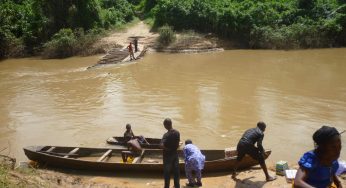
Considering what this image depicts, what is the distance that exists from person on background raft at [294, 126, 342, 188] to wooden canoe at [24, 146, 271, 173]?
18.5ft

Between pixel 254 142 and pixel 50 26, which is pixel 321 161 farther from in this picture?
pixel 50 26

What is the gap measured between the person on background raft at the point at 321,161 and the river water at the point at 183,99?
7.17m

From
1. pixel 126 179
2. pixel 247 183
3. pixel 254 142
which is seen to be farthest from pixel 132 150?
pixel 254 142

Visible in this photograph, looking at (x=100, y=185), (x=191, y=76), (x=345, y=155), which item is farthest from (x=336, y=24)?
(x=100, y=185)

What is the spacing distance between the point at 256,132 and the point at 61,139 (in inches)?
277

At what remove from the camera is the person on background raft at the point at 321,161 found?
335cm

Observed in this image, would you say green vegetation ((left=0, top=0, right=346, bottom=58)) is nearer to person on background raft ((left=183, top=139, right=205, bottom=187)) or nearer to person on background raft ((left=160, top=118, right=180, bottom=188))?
person on background raft ((left=183, top=139, right=205, bottom=187))

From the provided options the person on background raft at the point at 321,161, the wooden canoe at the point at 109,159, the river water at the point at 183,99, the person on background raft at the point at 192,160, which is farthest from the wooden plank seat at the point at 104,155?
the person on background raft at the point at 321,161

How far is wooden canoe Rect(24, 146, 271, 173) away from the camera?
9.34 metres

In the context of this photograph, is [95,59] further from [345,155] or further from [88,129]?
[345,155]

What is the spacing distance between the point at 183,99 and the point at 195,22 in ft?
56.2

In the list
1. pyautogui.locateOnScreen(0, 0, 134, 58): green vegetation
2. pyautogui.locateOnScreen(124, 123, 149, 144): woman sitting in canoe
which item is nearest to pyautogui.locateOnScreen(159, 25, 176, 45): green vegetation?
pyautogui.locateOnScreen(0, 0, 134, 58): green vegetation

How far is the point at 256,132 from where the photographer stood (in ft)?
26.7

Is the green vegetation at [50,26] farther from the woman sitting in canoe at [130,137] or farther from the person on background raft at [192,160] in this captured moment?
the person on background raft at [192,160]
